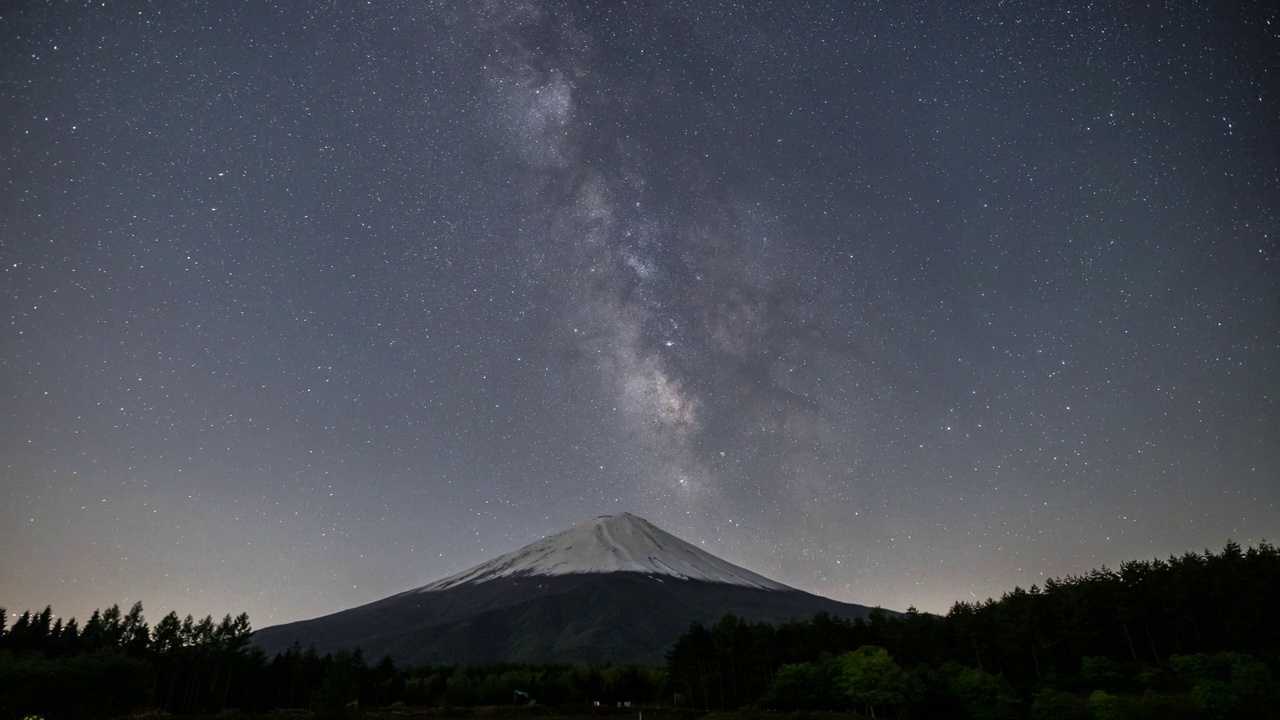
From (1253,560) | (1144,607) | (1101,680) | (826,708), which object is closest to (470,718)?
(826,708)

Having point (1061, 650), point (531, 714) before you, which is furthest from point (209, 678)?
point (1061, 650)

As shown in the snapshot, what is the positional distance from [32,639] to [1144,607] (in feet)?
416

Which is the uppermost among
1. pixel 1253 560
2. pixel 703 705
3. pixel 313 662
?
pixel 1253 560

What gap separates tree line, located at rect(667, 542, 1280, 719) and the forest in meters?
0.18

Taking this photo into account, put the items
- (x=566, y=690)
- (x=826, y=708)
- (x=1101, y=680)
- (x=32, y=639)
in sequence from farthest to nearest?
1. (x=566, y=690)
2. (x=32, y=639)
3. (x=826, y=708)
4. (x=1101, y=680)

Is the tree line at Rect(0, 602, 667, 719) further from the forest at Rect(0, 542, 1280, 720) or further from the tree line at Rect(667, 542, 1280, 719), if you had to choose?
the tree line at Rect(667, 542, 1280, 719)

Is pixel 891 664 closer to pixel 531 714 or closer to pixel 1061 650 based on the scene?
pixel 1061 650

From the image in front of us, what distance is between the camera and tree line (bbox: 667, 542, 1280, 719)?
6022 cm

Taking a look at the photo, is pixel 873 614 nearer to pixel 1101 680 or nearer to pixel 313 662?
pixel 1101 680

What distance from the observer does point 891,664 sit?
69.6 meters

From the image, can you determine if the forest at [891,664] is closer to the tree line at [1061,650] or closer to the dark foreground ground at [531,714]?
the tree line at [1061,650]

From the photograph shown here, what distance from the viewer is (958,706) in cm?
6881

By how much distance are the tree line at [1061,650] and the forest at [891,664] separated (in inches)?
7.1

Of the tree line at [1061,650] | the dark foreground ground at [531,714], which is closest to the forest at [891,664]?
the tree line at [1061,650]
